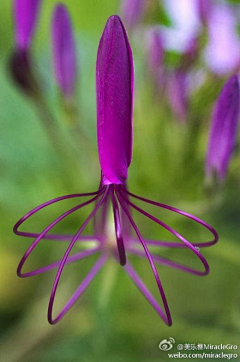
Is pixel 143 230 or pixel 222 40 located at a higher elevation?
pixel 222 40

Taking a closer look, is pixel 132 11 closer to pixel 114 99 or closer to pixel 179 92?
pixel 179 92

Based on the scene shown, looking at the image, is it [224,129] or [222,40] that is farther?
[222,40]

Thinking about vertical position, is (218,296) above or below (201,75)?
below

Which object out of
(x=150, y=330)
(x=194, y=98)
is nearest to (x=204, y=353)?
(x=150, y=330)

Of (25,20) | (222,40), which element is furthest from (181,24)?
(25,20)

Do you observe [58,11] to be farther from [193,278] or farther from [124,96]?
[193,278]

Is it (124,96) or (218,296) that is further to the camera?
(218,296)
